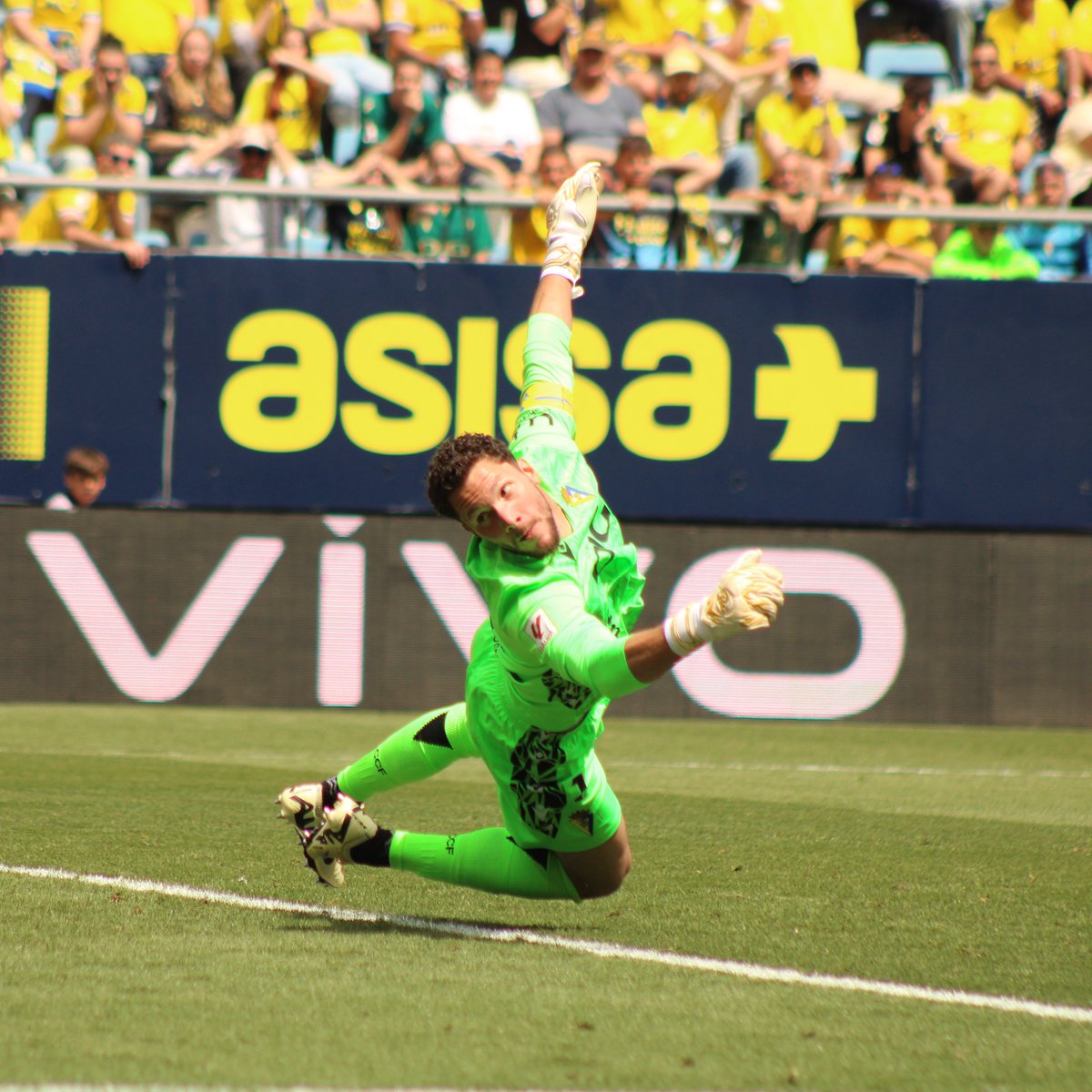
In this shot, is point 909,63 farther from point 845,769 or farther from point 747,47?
point 845,769

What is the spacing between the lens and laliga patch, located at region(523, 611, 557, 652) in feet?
14.1

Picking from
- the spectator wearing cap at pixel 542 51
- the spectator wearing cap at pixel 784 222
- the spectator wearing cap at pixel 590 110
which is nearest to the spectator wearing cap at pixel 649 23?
the spectator wearing cap at pixel 542 51

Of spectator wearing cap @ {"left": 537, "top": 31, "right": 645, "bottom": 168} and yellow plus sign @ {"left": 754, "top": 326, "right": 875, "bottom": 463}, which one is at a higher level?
spectator wearing cap @ {"left": 537, "top": 31, "right": 645, "bottom": 168}

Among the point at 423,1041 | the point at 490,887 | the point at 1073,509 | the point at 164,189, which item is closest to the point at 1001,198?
the point at 1073,509

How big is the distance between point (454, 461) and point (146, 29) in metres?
11.2

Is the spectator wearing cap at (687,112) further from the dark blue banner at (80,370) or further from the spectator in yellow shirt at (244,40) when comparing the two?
the dark blue banner at (80,370)

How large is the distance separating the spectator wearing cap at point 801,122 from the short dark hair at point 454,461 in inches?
340

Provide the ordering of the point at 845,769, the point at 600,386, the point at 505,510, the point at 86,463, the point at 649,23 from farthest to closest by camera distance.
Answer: the point at 649,23
the point at 600,386
the point at 86,463
the point at 845,769
the point at 505,510

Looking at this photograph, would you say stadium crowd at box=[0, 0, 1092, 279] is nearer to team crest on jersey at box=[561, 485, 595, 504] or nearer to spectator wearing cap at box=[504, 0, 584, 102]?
spectator wearing cap at box=[504, 0, 584, 102]

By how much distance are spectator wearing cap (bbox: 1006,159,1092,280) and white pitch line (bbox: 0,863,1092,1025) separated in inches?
335

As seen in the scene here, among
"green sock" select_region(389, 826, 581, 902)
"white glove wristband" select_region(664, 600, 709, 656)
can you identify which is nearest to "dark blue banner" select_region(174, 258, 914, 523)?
"green sock" select_region(389, 826, 581, 902)

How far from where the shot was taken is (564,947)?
4.68 metres

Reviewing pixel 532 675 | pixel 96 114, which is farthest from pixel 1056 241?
pixel 532 675

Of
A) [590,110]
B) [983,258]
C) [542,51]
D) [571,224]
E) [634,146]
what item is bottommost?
[571,224]
